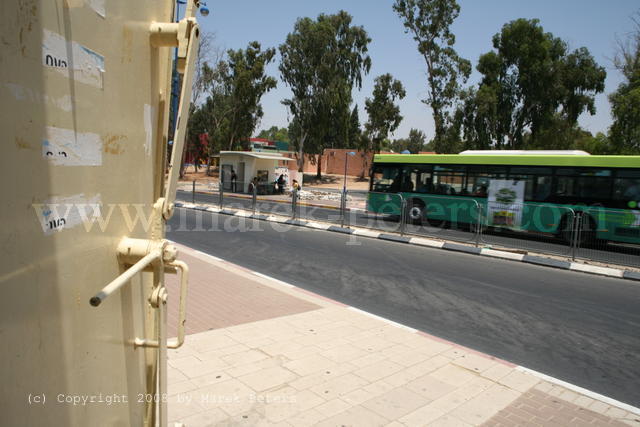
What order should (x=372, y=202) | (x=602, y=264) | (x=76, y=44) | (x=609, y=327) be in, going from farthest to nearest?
(x=372, y=202) < (x=602, y=264) < (x=609, y=327) < (x=76, y=44)

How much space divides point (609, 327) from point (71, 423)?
291 inches

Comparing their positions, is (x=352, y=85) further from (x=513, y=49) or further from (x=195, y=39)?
(x=195, y=39)

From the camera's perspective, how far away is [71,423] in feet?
4.79

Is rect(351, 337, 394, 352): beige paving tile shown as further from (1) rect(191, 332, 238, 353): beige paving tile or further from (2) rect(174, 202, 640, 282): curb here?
(2) rect(174, 202, 640, 282): curb

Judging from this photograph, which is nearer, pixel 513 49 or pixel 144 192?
pixel 144 192

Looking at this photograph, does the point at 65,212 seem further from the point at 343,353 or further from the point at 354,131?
the point at 354,131

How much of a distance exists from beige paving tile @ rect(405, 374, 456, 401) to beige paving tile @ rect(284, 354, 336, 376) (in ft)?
2.89

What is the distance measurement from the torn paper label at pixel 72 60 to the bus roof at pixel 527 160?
1490cm

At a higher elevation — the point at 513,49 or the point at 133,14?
the point at 513,49

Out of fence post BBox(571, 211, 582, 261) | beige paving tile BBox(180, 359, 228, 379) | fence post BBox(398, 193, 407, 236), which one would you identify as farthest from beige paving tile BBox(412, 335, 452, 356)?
fence post BBox(398, 193, 407, 236)

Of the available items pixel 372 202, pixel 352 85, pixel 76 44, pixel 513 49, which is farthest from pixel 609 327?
pixel 352 85

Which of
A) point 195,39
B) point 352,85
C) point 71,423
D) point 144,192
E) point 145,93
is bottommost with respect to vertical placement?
point 71,423

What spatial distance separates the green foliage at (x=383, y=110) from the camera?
53.7 m

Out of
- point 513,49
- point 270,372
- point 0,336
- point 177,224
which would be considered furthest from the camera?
point 513,49
